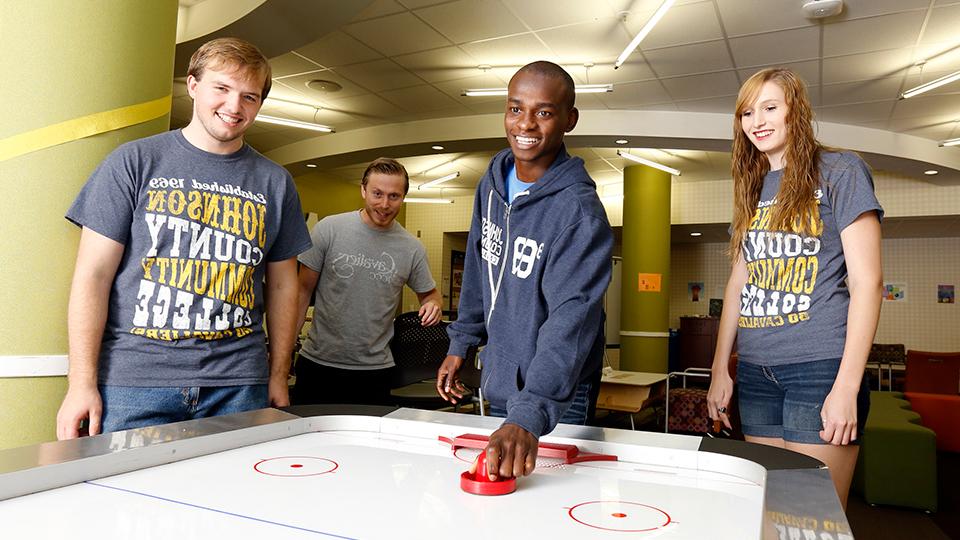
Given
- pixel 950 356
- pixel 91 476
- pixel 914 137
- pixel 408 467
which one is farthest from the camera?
pixel 914 137

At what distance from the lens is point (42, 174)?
59.5 inches

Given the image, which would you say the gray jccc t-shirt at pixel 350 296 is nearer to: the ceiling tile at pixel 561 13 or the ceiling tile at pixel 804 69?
the ceiling tile at pixel 561 13

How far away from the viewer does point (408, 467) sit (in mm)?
1033

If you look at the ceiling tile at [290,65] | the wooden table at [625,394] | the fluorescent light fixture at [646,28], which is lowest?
the wooden table at [625,394]

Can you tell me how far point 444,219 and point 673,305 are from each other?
4.70 meters

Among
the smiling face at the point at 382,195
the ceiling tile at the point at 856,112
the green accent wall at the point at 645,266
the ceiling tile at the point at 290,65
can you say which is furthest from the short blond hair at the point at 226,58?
the green accent wall at the point at 645,266

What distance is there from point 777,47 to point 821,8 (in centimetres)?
75

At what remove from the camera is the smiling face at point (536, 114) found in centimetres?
Answer: 137

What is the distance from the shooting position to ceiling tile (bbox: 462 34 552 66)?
17.1ft

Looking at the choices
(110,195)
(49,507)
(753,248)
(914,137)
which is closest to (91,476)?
(49,507)

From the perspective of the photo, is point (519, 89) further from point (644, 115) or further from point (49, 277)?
point (644, 115)

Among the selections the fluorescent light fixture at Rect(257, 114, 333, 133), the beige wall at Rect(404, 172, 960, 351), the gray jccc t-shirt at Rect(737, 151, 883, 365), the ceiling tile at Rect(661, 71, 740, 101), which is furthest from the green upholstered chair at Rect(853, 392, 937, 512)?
the fluorescent light fixture at Rect(257, 114, 333, 133)

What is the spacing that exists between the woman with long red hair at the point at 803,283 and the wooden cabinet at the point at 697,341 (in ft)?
28.8

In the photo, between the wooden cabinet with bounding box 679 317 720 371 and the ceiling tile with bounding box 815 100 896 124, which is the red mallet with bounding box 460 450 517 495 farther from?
the wooden cabinet with bounding box 679 317 720 371
